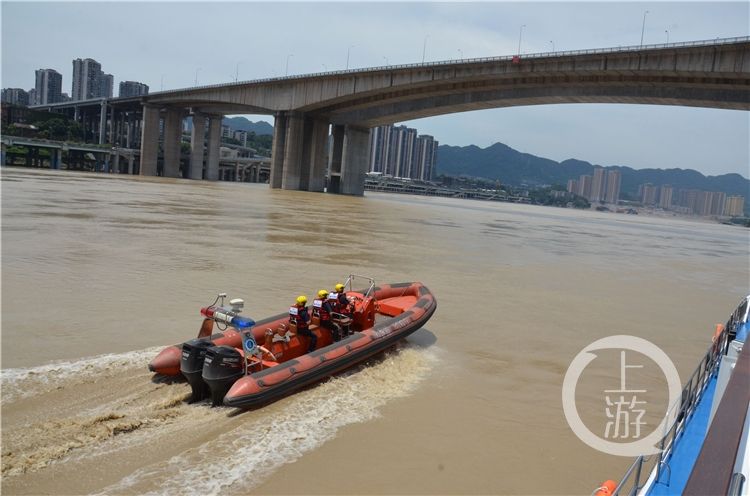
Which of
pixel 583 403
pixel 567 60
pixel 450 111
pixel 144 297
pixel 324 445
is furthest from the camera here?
pixel 450 111

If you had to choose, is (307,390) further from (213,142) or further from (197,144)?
(213,142)

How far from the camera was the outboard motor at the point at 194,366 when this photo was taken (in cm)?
584

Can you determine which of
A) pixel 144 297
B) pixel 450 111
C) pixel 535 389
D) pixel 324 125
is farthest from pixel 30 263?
pixel 324 125

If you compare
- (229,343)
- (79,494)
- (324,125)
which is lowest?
(79,494)

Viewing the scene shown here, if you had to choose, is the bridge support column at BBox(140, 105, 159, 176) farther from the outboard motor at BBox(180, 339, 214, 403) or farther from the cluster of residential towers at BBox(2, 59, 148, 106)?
the cluster of residential towers at BBox(2, 59, 148, 106)

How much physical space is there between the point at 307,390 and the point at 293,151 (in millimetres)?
53988

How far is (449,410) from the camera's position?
21.2 feet

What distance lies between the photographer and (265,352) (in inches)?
259

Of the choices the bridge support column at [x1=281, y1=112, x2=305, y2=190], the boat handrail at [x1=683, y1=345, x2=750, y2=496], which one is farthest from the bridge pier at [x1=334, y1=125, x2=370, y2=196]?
the boat handrail at [x1=683, y1=345, x2=750, y2=496]

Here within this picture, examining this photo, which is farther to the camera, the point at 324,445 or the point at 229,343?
the point at 229,343

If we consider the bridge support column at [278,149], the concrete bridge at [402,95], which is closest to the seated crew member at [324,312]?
the concrete bridge at [402,95]

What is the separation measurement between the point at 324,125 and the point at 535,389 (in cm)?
5615

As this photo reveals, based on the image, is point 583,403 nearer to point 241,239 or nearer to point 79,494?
point 79,494

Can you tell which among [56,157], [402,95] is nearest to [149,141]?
[56,157]
